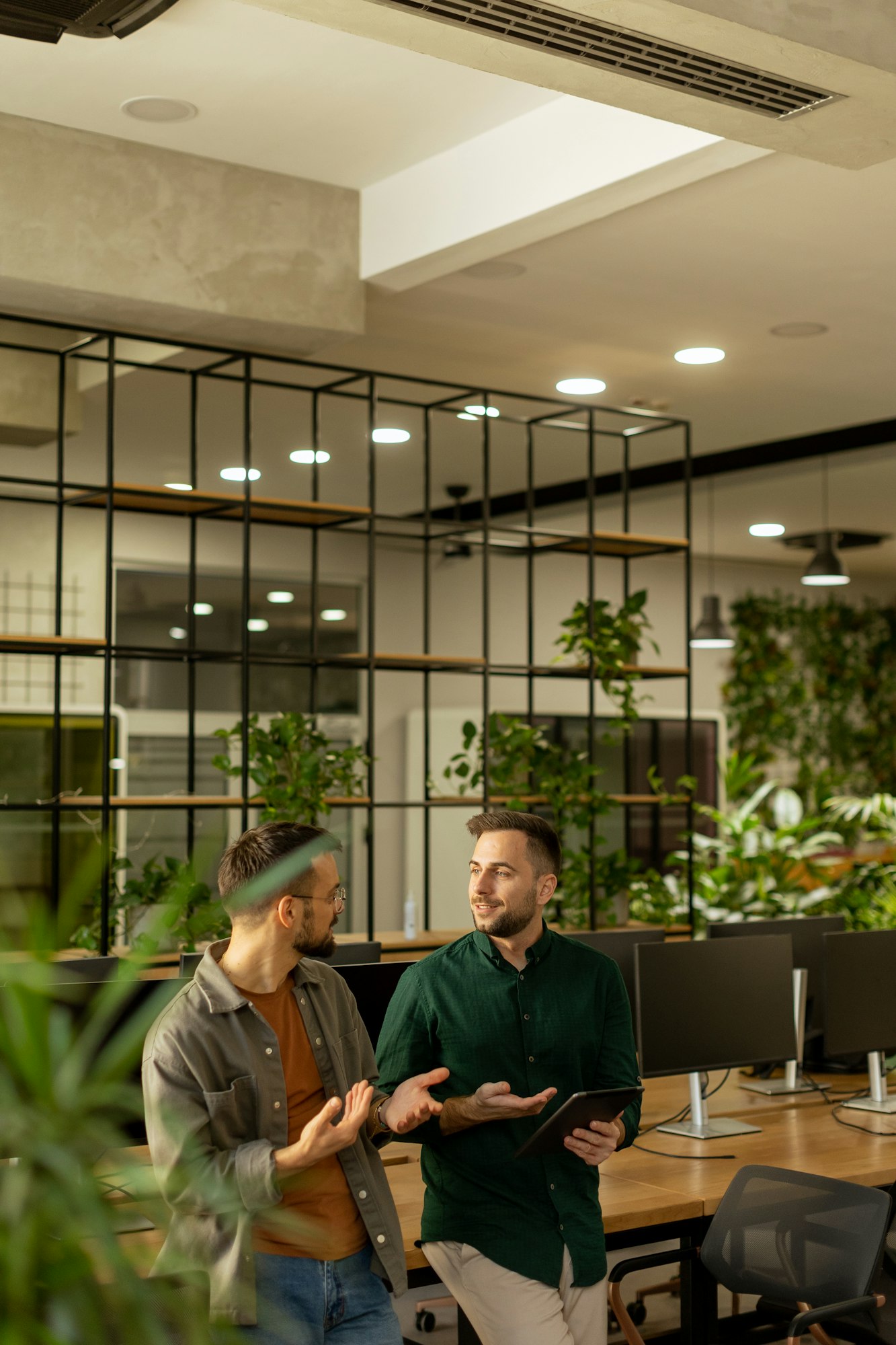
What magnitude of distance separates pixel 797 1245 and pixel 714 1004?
40.1 inches

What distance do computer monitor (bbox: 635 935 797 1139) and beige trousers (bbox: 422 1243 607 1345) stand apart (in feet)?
3.49

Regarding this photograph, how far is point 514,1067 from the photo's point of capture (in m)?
2.55

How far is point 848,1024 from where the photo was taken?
3957mm

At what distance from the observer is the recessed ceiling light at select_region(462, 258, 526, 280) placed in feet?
14.8

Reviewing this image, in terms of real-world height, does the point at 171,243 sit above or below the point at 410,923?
above

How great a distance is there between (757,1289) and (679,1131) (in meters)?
0.87

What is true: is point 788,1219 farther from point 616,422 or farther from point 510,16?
point 616,422

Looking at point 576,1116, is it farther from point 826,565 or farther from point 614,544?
point 826,565

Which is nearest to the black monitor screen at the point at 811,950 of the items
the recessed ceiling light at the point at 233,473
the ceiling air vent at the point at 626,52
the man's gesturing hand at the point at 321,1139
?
the ceiling air vent at the point at 626,52

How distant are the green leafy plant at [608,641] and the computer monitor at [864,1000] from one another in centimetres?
158

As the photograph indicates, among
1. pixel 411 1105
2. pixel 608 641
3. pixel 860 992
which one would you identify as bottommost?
pixel 860 992

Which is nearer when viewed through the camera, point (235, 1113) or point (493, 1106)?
point (235, 1113)

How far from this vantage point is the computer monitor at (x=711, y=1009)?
11.7 feet

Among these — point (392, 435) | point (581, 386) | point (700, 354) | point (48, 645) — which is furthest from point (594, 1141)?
point (392, 435)
